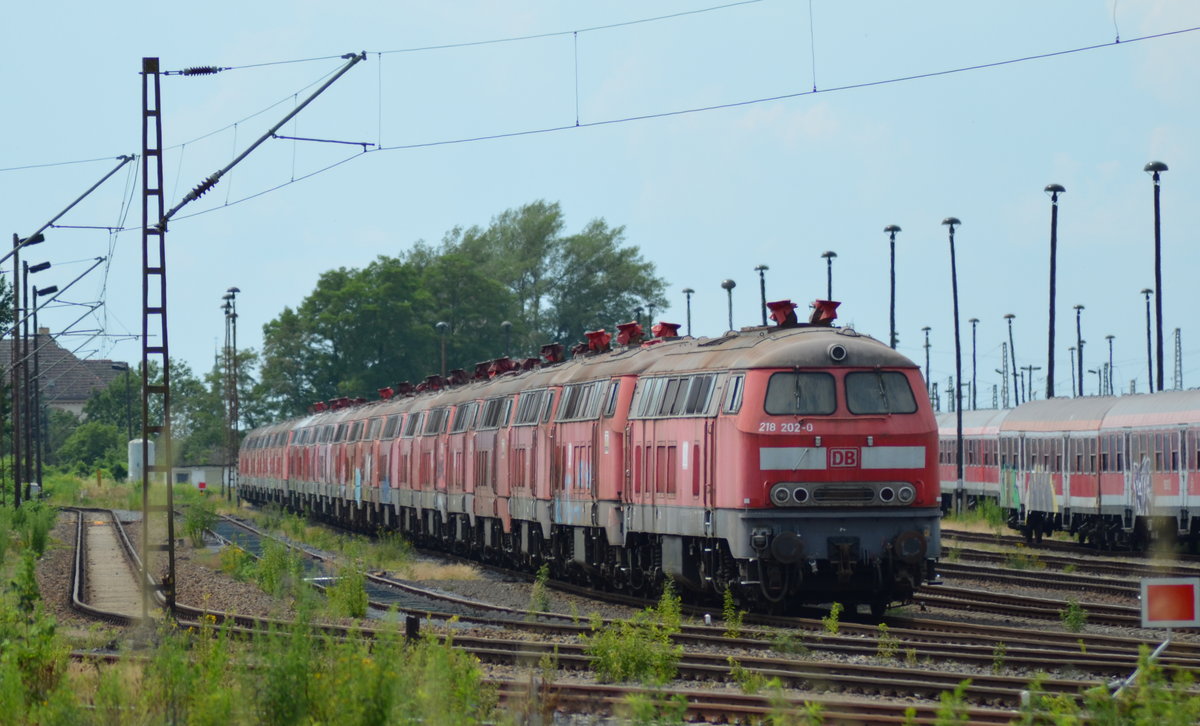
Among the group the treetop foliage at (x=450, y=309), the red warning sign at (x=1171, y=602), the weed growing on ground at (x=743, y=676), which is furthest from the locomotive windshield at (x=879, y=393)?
the treetop foliage at (x=450, y=309)

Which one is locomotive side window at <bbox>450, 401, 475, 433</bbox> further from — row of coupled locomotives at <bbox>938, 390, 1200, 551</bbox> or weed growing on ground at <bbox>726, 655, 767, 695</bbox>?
weed growing on ground at <bbox>726, 655, 767, 695</bbox>

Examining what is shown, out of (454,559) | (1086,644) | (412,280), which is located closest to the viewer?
(1086,644)

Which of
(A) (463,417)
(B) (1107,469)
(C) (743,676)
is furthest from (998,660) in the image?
(B) (1107,469)

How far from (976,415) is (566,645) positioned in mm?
42164

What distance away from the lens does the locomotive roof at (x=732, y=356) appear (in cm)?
1892

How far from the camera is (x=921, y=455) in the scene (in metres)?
18.8

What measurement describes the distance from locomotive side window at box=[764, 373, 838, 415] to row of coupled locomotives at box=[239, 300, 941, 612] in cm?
2

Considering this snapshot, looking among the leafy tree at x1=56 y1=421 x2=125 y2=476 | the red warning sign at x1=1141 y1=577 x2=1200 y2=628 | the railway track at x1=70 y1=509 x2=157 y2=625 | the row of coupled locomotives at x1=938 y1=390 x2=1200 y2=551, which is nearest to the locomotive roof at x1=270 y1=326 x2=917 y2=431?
the railway track at x1=70 y1=509 x2=157 y2=625

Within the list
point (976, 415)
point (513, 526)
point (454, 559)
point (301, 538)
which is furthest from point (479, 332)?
point (513, 526)

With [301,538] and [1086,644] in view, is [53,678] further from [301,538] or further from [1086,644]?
[301,538]

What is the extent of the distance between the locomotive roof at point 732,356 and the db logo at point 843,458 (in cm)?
103

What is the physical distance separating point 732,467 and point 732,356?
174 cm

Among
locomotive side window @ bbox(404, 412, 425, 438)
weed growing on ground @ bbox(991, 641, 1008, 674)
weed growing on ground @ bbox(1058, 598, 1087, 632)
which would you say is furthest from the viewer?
locomotive side window @ bbox(404, 412, 425, 438)

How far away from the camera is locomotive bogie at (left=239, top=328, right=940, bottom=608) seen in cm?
1845
